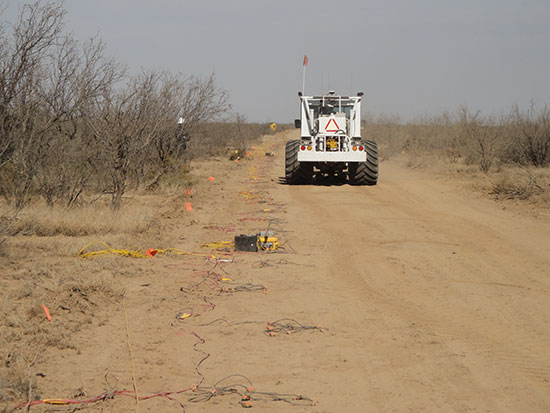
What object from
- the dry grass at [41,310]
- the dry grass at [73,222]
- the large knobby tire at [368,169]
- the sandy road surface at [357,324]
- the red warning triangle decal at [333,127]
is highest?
the red warning triangle decal at [333,127]

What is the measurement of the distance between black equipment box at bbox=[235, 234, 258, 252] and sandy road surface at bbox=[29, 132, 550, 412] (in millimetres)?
265

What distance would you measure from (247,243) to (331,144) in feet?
34.2

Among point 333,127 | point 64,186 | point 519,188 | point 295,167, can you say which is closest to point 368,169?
point 333,127

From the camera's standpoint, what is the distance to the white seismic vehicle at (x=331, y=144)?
745 inches

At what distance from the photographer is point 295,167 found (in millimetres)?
19875

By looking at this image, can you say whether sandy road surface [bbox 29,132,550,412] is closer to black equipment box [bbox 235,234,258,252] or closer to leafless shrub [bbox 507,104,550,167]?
black equipment box [bbox 235,234,258,252]

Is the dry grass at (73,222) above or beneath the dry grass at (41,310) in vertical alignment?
above

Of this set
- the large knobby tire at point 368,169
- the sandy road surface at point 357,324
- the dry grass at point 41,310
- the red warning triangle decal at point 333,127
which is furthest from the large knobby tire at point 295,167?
the dry grass at point 41,310

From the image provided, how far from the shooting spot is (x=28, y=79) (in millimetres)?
11203

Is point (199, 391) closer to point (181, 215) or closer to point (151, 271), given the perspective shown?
point (151, 271)

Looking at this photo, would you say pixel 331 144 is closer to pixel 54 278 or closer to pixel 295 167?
pixel 295 167

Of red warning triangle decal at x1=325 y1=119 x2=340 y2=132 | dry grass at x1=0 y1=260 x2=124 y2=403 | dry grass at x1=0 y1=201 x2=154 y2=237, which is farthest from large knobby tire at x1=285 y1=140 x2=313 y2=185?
dry grass at x1=0 y1=260 x2=124 y2=403

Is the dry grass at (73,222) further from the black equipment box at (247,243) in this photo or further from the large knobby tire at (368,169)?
the large knobby tire at (368,169)

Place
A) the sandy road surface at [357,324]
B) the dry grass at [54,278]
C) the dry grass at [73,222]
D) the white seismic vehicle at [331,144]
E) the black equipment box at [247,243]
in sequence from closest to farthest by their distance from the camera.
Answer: the sandy road surface at [357,324], the dry grass at [54,278], the black equipment box at [247,243], the dry grass at [73,222], the white seismic vehicle at [331,144]
